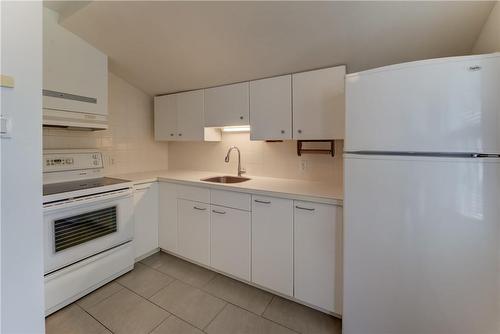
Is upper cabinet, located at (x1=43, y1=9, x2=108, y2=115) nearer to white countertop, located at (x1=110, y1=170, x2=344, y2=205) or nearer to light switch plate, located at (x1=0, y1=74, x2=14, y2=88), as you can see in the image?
white countertop, located at (x1=110, y1=170, x2=344, y2=205)

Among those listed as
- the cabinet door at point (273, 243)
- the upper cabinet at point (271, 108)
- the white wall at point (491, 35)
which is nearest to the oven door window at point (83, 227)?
the upper cabinet at point (271, 108)

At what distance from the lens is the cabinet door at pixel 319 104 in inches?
73.1

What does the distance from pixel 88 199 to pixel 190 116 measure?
4.44ft

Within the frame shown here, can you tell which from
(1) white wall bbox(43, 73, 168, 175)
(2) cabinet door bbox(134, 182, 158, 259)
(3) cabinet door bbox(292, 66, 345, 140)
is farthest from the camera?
(1) white wall bbox(43, 73, 168, 175)

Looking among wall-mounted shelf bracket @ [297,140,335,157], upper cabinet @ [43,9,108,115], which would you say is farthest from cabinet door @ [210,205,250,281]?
upper cabinet @ [43,9,108,115]

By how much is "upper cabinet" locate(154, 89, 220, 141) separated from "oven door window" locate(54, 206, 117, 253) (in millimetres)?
1134

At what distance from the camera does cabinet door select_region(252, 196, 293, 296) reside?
182 centimetres

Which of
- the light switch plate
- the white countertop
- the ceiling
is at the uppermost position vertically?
the ceiling

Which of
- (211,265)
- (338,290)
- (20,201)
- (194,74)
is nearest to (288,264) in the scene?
(338,290)

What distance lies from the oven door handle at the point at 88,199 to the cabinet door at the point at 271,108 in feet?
4.46

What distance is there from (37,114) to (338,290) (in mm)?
2126

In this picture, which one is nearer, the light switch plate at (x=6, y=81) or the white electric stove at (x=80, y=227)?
the light switch plate at (x=6, y=81)

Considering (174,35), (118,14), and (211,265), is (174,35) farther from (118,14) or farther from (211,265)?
(211,265)

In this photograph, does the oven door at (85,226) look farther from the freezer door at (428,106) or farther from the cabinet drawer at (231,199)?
the freezer door at (428,106)
